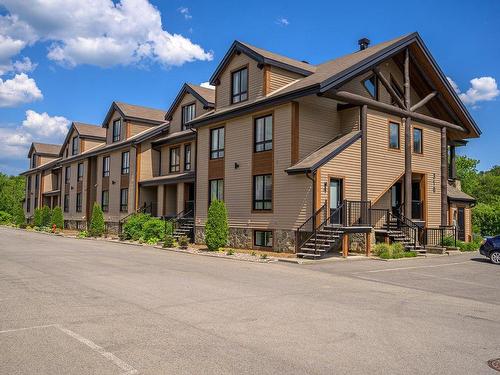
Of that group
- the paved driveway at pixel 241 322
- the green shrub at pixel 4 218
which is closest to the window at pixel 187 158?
the paved driveway at pixel 241 322

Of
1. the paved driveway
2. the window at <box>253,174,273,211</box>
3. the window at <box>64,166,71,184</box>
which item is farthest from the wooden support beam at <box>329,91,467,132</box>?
the window at <box>64,166,71,184</box>

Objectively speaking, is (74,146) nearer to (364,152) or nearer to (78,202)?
(78,202)

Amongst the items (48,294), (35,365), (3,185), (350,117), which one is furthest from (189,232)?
(3,185)

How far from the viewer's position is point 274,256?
808 inches

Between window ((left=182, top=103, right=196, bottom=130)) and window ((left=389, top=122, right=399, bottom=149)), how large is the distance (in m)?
14.9

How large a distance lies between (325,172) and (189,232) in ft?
37.7

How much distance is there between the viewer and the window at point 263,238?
75.8ft

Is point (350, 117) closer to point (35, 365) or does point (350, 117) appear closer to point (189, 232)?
point (189, 232)

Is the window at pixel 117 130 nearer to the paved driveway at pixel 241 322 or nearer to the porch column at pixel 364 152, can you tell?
the porch column at pixel 364 152

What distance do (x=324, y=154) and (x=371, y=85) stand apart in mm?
6215

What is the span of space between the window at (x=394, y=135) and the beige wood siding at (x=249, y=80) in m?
7.21

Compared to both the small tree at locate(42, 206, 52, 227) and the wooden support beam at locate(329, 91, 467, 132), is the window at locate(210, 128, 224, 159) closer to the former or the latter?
the wooden support beam at locate(329, 91, 467, 132)

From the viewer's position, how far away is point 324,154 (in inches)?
830

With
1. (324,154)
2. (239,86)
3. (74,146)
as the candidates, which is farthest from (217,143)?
(74,146)
